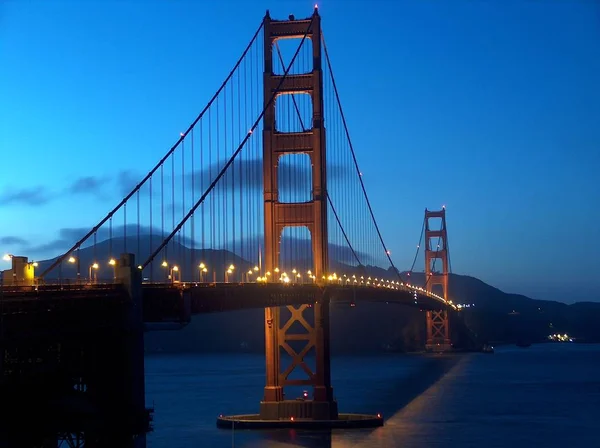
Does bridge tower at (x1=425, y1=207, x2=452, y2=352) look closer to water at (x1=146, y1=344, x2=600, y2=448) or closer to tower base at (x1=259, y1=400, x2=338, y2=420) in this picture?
water at (x1=146, y1=344, x2=600, y2=448)

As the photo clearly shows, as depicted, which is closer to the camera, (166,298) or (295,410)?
(166,298)

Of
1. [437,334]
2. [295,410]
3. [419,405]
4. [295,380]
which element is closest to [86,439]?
[295,380]

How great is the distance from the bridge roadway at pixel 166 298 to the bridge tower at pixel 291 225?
1.41 metres

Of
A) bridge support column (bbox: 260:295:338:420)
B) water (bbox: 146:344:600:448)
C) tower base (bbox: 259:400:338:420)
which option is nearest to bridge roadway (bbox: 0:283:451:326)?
bridge support column (bbox: 260:295:338:420)

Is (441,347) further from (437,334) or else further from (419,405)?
(419,405)

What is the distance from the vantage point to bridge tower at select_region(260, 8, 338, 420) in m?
44.8

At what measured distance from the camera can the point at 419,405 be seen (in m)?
65.2

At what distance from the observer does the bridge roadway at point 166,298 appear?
20422 millimetres

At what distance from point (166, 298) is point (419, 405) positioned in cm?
3979

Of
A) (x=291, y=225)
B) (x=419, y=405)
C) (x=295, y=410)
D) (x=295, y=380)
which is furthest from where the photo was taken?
(x=419, y=405)

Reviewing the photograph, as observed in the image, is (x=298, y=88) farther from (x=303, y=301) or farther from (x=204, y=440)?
(x=204, y=440)

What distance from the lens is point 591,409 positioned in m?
65.1

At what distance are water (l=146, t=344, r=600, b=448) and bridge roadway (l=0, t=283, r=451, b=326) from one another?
5.97 m

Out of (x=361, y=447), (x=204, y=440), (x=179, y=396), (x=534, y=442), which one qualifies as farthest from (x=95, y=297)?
(x=179, y=396)
